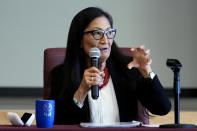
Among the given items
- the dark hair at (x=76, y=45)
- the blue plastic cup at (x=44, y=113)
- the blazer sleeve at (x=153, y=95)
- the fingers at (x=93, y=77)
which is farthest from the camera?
the dark hair at (x=76, y=45)

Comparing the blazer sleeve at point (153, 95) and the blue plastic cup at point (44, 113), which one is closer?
the blue plastic cup at point (44, 113)

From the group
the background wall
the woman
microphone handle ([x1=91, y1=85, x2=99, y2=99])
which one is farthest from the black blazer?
the background wall

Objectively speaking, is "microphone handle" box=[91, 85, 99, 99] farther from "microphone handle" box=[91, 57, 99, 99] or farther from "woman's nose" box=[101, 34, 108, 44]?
"woman's nose" box=[101, 34, 108, 44]

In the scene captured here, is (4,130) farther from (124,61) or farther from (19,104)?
(19,104)

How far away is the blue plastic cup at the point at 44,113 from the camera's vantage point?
5.13 feet

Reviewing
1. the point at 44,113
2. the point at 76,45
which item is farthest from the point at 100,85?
the point at 44,113

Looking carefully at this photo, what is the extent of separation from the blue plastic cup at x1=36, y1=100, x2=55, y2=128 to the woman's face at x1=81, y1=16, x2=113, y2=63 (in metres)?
0.51

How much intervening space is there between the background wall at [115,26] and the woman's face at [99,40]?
0.93 meters

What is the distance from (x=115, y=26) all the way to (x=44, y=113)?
159cm

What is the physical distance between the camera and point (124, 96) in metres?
2.14

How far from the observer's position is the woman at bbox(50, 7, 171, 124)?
203 centimetres

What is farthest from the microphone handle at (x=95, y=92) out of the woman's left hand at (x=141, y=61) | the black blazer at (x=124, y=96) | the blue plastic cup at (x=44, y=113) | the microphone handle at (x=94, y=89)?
the black blazer at (x=124, y=96)

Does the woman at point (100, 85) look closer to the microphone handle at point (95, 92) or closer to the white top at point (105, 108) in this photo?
the white top at point (105, 108)

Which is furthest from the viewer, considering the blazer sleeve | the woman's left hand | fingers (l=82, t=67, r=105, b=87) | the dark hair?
the dark hair
